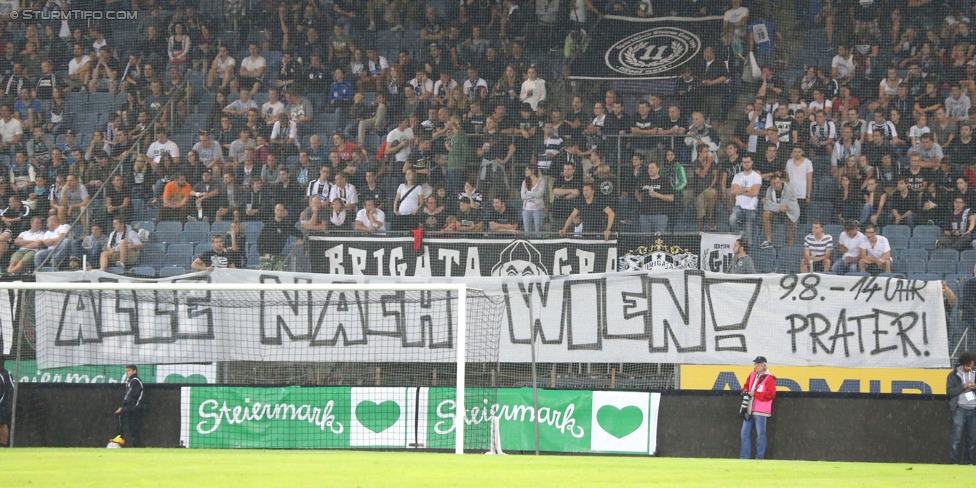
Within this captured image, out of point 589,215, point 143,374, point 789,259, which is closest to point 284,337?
point 143,374

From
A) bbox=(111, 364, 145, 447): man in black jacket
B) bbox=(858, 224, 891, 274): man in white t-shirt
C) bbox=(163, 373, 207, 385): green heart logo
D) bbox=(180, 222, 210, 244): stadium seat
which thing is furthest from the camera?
bbox=(180, 222, 210, 244): stadium seat

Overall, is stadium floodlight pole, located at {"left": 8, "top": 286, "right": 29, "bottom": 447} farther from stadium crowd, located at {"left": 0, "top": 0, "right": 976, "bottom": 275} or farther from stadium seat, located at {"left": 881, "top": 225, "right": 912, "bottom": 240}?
stadium seat, located at {"left": 881, "top": 225, "right": 912, "bottom": 240}

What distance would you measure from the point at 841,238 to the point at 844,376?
262cm

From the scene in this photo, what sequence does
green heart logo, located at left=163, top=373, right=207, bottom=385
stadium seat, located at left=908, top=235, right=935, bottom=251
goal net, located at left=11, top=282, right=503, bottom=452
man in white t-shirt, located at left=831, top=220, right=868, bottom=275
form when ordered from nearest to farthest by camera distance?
goal net, located at left=11, top=282, right=503, bottom=452 → green heart logo, located at left=163, top=373, right=207, bottom=385 → man in white t-shirt, located at left=831, top=220, right=868, bottom=275 → stadium seat, located at left=908, top=235, right=935, bottom=251

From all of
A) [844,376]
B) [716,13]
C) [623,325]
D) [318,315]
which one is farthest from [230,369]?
[716,13]

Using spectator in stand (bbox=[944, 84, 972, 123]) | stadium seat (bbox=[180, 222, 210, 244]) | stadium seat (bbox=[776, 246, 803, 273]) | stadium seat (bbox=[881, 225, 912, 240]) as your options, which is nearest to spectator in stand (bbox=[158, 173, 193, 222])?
stadium seat (bbox=[180, 222, 210, 244])

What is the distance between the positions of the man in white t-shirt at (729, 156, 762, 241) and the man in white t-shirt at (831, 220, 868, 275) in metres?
1.33

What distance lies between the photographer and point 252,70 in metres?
20.2

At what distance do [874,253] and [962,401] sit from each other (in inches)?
121

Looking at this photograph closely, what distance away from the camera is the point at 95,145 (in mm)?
19281

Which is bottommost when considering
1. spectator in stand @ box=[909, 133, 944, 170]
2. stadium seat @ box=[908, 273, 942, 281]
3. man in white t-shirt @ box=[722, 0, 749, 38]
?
stadium seat @ box=[908, 273, 942, 281]

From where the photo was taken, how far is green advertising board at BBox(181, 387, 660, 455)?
14016 mm

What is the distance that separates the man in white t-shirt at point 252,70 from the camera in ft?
65.6

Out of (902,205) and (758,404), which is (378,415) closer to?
(758,404)
